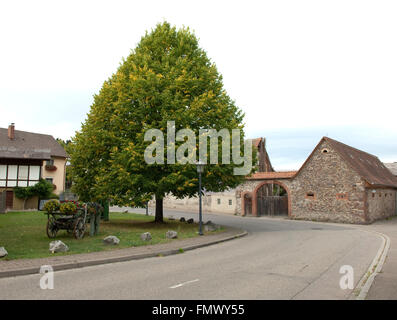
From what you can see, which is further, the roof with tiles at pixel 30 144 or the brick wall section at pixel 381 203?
the roof with tiles at pixel 30 144

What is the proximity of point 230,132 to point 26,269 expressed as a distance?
1302 cm

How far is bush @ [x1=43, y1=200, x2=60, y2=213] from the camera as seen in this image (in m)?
12.6

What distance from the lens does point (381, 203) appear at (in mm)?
30922

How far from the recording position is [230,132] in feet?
61.7

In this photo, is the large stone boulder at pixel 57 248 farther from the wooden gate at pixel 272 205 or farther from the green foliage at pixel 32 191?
the wooden gate at pixel 272 205

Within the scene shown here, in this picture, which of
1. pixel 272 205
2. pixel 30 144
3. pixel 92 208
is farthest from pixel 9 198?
pixel 272 205

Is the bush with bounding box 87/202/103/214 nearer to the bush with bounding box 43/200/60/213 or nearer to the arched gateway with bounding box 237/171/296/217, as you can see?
the bush with bounding box 43/200/60/213

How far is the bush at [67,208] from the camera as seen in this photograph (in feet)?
A: 41.8

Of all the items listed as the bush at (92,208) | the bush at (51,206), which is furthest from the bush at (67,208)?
the bush at (92,208)

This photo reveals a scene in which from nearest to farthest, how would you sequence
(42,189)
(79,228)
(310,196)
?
(79,228) → (310,196) → (42,189)

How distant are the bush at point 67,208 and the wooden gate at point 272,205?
75.5 feet

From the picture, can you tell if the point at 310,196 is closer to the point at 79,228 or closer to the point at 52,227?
the point at 79,228

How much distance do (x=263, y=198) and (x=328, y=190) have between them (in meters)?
6.91
